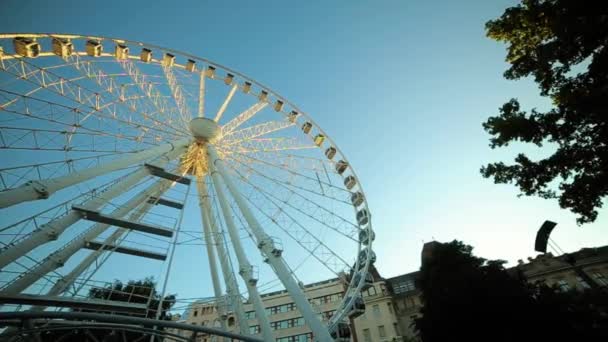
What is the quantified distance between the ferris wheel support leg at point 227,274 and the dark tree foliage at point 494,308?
1281 cm

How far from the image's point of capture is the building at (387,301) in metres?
36.8

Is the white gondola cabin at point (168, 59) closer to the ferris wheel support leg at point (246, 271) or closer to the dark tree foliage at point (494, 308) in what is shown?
the ferris wheel support leg at point (246, 271)

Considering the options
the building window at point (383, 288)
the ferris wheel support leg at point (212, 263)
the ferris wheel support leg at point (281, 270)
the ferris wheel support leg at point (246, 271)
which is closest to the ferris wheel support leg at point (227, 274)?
the ferris wheel support leg at point (212, 263)

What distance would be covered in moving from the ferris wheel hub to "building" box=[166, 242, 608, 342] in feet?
80.6

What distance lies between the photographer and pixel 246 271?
12641mm

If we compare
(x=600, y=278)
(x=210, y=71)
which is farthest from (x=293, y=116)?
(x=600, y=278)

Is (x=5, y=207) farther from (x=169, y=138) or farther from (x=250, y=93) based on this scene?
(x=250, y=93)

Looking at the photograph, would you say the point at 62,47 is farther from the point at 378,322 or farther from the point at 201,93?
the point at 378,322

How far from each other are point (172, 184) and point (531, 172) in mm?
17986

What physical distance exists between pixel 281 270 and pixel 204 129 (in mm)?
10912

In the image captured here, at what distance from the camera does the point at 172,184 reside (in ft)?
60.4

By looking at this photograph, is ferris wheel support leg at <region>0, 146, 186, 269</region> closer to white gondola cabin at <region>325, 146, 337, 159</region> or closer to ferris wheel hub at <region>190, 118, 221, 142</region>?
ferris wheel hub at <region>190, 118, 221, 142</region>

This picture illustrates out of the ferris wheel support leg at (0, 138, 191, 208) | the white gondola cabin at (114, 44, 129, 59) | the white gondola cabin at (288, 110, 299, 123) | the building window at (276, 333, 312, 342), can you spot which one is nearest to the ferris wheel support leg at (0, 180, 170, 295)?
the ferris wheel support leg at (0, 138, 191, 208)

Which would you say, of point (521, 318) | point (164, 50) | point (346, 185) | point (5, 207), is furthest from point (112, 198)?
point (521, 318)
